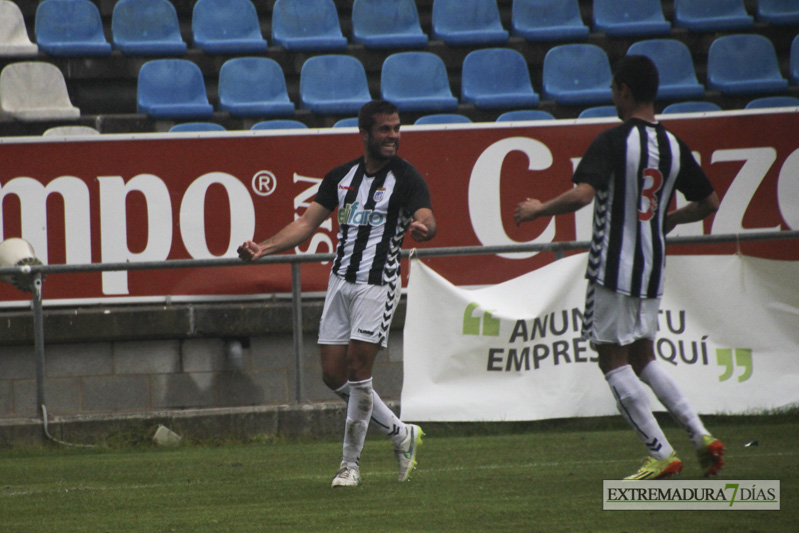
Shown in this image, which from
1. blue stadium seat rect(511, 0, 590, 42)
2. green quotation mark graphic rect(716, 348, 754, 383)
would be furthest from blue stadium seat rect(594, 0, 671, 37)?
green quotation mark graphic rect(716, 348, 754, 383)

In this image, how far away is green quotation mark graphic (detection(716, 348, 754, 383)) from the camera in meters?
7.52

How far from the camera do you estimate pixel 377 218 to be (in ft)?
17.7

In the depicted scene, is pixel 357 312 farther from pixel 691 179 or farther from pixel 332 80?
pixel 332 80

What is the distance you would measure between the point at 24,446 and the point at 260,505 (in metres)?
3.42

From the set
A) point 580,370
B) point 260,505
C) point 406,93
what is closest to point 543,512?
point 260,505

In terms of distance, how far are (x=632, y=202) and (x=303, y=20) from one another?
7.85m

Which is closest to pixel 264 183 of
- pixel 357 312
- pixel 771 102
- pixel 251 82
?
pixel 251 82

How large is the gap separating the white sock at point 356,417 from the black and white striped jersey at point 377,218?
1.78 feet

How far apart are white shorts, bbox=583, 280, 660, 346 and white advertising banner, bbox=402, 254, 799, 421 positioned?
2585 mm

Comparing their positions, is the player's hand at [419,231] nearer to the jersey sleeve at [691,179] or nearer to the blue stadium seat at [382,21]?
the jersey sleeve at [691,179]

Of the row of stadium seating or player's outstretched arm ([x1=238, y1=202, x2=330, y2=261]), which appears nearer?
player's outstretched arm ([x1=238, y1=202, x2=330, y2=261])

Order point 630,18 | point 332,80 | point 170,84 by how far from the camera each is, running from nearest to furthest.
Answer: point 170,84, point 332,80, point 630,18

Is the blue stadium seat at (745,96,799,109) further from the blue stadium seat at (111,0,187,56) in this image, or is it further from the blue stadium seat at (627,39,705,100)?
the blue stadium seat at (111,0,187,56)

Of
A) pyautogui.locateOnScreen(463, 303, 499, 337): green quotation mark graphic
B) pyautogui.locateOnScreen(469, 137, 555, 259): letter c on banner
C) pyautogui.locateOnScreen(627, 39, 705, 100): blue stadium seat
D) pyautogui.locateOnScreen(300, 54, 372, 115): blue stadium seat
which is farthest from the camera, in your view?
pyautogui.locateOnScreen(627, 39, 705, 100): blue stadium seat
